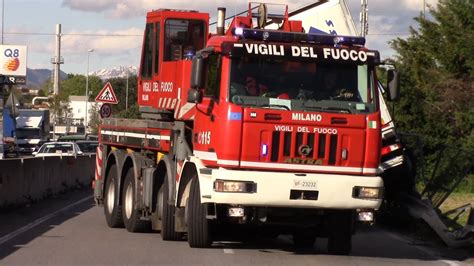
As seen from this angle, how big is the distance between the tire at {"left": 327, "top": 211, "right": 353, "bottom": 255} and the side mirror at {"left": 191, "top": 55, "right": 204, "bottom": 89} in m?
2.90

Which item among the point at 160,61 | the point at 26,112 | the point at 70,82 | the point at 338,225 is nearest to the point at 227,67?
the point at 338,225

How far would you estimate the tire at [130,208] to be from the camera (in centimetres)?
1677

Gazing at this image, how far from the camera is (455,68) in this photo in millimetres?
34469

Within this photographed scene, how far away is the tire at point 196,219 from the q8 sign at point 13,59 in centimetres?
8893

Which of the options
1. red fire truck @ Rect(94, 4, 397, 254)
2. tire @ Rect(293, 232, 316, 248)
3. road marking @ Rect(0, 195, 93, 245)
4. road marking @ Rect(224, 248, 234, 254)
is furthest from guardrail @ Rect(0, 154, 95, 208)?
red fire truck @ Rect(94, 4, 397, 254)

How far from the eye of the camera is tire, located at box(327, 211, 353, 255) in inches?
542

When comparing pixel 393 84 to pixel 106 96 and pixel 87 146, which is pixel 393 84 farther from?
pixel 87 146

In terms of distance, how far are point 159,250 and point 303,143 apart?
9.58 feet

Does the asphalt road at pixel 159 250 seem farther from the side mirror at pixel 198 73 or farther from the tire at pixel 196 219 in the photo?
the side mirror at pixel 198 73

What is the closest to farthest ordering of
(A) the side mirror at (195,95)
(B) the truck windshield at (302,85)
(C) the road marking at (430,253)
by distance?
1. (B) the truck windshield at (302,85)
2. (A) the side mirror at (195,95)
3. (C) the road marking at (430,253)

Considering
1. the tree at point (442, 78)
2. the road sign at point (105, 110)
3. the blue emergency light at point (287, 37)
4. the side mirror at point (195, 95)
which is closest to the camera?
the blue emergency light at point (287, 37)

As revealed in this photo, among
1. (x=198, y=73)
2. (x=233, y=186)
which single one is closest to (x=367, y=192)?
(x=233, y=186)

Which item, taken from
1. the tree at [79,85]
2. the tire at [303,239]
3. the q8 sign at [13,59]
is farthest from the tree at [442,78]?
the tree at [79,85]

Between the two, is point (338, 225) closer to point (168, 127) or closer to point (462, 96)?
point (168, 127)
